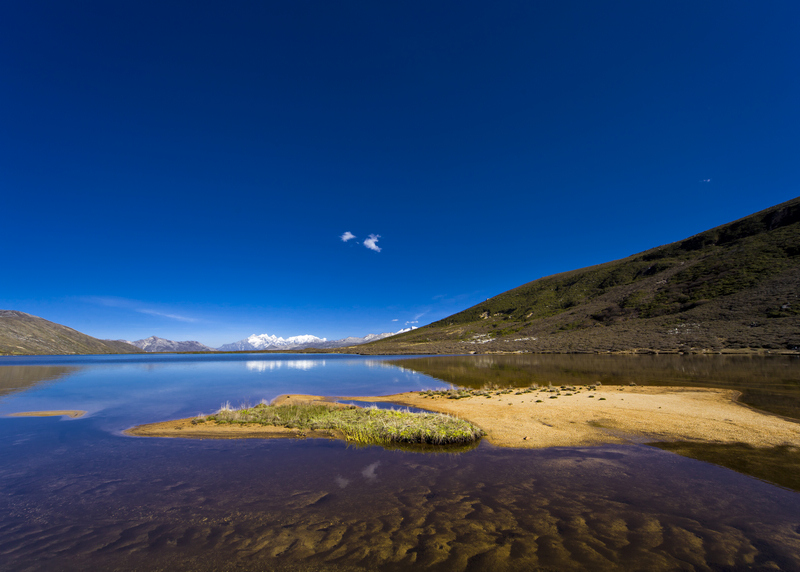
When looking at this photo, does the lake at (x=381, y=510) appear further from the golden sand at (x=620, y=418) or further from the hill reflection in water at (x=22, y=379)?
the hill reflection in water at (x=22, y=379)

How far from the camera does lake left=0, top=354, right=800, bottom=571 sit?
6.01m

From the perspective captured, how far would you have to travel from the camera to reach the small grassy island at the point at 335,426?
14.2 metres

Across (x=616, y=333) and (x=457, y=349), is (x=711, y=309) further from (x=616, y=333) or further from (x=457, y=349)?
(x=457, y=349)

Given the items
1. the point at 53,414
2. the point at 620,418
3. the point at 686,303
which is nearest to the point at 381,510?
the point at 620,418

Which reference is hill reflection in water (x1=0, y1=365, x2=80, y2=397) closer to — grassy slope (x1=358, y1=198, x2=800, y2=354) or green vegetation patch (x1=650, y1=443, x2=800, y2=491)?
green vegetation patch (x1=650, y1=443, x2=800, y2=491)

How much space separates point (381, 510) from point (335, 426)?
9.38 meters

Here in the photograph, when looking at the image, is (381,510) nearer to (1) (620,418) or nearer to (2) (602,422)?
(2) (602,422)

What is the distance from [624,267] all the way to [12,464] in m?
180

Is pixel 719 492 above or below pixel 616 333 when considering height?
below

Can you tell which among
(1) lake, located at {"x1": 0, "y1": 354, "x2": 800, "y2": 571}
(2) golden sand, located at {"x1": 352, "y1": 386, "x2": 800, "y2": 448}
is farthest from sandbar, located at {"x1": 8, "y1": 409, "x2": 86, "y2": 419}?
(2) golden sand, located at {"x1": 352, "y1": 386, "x2": 800, "y2": 448}

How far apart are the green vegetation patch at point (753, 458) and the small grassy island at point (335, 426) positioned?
7.98 metres

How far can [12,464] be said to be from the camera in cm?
1179

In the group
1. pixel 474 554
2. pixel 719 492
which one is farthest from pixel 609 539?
pixel 719 492

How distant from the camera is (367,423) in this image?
16078 mm
